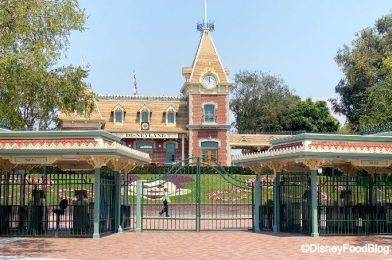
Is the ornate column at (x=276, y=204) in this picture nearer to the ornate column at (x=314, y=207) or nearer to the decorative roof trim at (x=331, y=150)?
the decorative roof trim at (x=331, y=150)

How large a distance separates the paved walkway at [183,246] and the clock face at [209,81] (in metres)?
30.7

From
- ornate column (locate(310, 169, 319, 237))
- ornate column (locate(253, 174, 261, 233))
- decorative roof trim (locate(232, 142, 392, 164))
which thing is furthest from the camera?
ornate column (locate(253, 174, 261, 233))

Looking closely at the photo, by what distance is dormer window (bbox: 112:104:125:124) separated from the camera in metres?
50.4

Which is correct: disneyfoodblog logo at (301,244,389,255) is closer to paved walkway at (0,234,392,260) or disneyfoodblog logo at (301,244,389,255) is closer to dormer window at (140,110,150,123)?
paved walkway at (0,234,392,260)

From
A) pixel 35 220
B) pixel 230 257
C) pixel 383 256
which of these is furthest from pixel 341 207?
pixel 35 220

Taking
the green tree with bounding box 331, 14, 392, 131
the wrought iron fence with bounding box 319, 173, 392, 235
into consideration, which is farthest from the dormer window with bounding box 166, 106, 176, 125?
the wrought iron fence with bounding box 319, 173, 392, 235

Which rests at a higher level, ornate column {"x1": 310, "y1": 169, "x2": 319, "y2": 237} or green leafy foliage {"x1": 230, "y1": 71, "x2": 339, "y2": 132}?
green leafy foliage {"x1": 230, "y1": 71, "x2": 339, "y2": 132}

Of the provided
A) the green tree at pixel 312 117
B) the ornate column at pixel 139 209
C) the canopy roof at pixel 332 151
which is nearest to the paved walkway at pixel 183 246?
the ornate column at pixel 139 209

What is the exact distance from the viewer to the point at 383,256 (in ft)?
40.9

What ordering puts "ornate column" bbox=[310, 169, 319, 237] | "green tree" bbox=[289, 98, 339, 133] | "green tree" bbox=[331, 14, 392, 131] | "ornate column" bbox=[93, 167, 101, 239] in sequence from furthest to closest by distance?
"green tree" bbox=[289, 98, 339, 133] < "green tree" bbox=[331, 14, 392, 131] < "ornate column" bbox=[310, 169, 319, 237] < "ornate column" bbox=[93, 167, 101, 239]

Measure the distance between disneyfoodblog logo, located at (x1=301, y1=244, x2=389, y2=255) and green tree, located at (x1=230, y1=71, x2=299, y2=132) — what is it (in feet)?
167

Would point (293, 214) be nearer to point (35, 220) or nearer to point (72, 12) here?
point (35, 220)

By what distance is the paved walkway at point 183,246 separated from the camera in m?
12.7

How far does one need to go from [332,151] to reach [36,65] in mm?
9359
